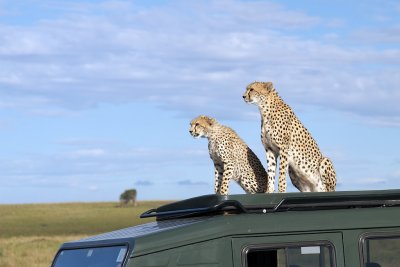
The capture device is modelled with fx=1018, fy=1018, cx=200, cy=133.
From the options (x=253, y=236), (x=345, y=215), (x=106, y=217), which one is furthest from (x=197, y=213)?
(x=106, y=217)

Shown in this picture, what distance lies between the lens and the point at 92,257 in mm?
5215

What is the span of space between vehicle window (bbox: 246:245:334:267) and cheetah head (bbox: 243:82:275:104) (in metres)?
6.18

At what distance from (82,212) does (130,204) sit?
11132 mm

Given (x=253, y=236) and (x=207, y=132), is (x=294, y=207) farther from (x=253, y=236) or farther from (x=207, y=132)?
(x=207, y=132)

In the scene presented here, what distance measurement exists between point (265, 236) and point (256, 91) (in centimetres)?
626

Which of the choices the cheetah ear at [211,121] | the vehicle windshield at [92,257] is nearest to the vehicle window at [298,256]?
the vehicle windshield at [92,257]

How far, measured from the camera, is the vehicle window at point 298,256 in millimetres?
5102

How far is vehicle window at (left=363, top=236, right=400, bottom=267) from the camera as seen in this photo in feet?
17.0

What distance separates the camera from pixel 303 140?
11.4 meters

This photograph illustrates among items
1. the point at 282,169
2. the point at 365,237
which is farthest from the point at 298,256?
the point at 282,169

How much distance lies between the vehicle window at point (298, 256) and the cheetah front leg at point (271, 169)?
6.09 meters

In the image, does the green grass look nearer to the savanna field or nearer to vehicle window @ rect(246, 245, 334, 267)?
the savanna field

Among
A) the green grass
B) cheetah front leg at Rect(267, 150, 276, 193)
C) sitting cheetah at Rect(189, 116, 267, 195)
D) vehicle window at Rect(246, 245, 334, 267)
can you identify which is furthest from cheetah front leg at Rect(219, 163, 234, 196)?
the green grass

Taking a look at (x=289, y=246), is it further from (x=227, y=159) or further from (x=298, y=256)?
(x=227, y=159)
